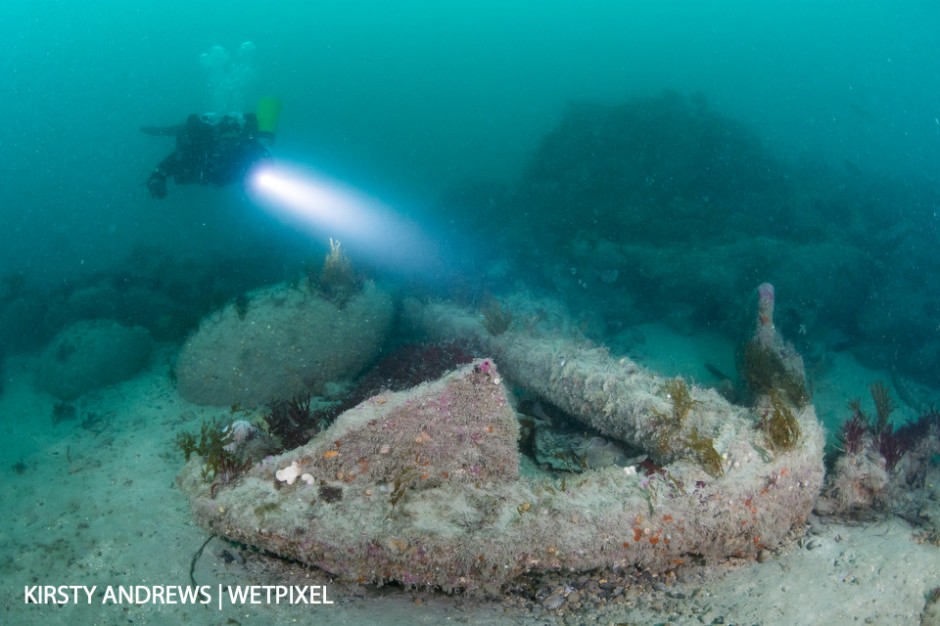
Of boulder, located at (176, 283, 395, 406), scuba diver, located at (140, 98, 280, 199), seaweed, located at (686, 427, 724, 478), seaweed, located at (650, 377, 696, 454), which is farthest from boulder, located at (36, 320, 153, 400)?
seaweed, located at (686, 427, 724, 478)

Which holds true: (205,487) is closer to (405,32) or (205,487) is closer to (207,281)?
(207,281)

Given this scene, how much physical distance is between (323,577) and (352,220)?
19552mm

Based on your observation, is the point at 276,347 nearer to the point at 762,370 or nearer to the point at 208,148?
the point at 762,370

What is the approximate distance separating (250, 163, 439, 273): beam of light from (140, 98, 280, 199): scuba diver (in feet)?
3.08

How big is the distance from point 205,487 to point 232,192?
27.7 metres

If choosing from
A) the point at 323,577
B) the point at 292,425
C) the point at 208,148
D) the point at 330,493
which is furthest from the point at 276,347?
the point at 208,148

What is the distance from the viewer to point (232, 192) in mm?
27828

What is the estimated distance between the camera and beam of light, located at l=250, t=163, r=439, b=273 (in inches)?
649

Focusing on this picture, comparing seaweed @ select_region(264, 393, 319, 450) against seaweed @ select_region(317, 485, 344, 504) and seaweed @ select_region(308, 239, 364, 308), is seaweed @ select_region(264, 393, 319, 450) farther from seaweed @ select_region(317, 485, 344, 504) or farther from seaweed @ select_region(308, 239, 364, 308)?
seaweed @ select_region(308, 239, 364, 308)

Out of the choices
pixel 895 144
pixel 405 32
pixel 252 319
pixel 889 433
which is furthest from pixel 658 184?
pixel 405 32

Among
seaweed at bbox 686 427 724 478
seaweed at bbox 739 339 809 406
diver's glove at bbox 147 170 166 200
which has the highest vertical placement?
diver's glove at bbox 147 170 166 200

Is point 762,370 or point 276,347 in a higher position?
point 276,347

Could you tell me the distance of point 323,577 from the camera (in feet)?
14.1

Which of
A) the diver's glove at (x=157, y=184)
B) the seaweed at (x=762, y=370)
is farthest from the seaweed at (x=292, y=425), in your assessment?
the diver's glove at (x=157, y=184)
